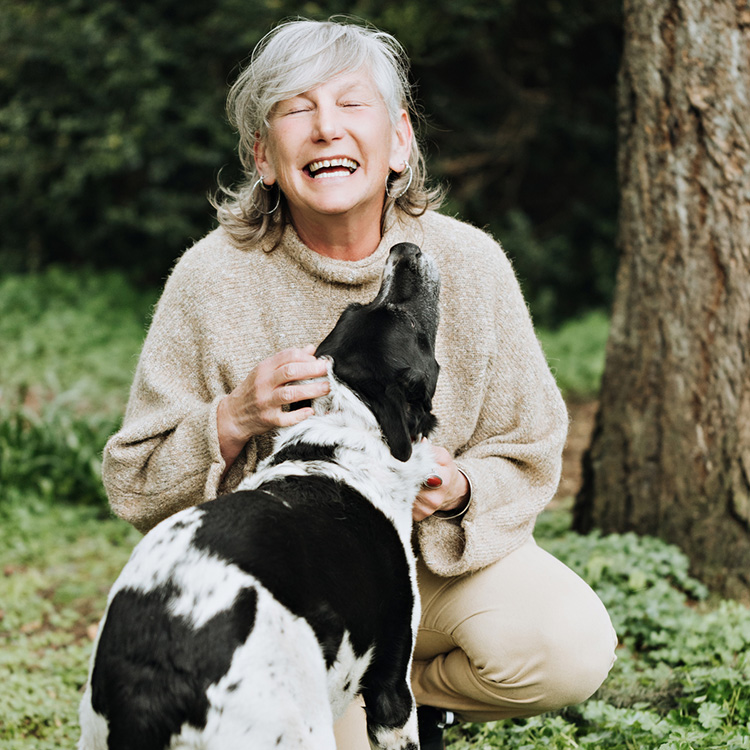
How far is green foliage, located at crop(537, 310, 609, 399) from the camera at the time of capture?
7.50 m

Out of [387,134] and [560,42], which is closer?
[387,134]

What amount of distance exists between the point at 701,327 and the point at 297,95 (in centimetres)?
197

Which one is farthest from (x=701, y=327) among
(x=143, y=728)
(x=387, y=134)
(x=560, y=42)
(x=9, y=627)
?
(x=560, y=42)

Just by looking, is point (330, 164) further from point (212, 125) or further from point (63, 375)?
point (212, 125)

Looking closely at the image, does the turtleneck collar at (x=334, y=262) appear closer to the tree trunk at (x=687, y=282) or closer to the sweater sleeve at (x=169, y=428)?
the sweater sleeve at (x=169, y=428)

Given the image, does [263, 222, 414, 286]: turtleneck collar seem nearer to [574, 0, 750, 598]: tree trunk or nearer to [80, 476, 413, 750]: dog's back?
[80, 476, 413, 750]: dog's back

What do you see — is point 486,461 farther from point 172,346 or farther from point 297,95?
point 297,95

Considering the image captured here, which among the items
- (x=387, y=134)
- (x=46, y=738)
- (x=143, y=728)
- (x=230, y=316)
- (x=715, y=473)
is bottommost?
(x=46, y=738)

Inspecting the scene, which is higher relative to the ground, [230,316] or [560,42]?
[230,316]

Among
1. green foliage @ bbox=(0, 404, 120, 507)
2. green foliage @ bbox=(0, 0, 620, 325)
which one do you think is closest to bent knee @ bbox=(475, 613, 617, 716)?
green foliage @ bbox=(0, 404, 120, 507)

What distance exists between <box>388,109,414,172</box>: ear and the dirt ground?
2906mm

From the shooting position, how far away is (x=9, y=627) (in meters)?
3.93

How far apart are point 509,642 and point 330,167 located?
4.92ft

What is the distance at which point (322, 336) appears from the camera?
2795 millimetres
